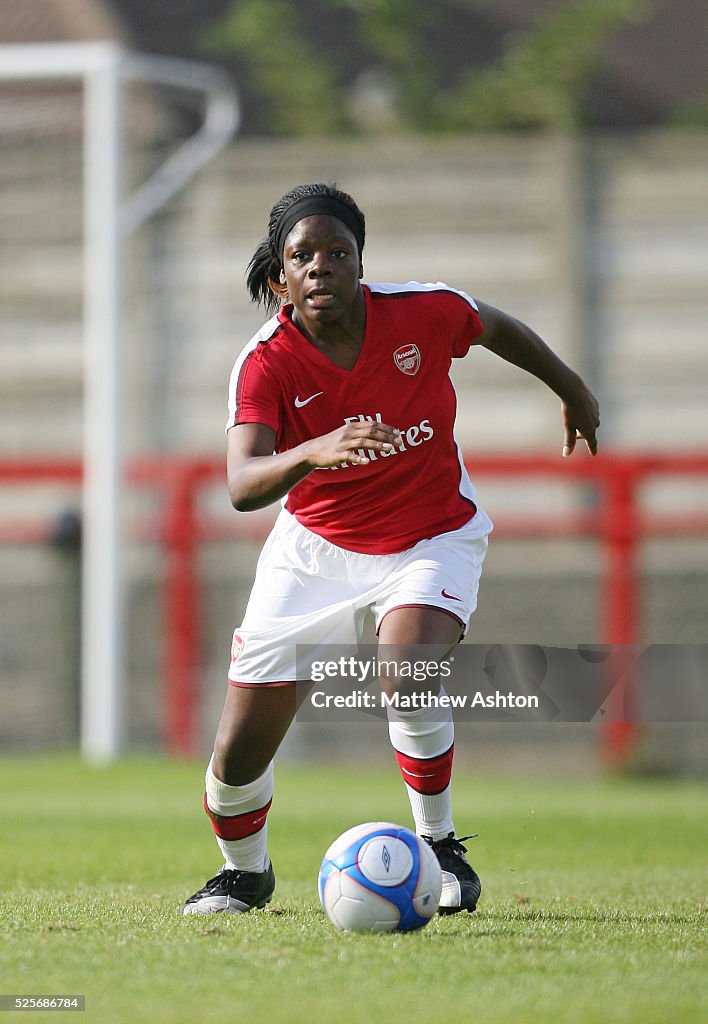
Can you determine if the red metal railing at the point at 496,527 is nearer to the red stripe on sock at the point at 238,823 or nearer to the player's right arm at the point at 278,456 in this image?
the red stripe on sock at the point at 238,823

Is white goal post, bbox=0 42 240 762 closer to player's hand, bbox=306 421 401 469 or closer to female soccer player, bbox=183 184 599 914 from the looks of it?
female soccer player, bbox=183 184 599 914

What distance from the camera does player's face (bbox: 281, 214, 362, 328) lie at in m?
4.80

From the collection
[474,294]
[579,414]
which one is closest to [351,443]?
[579,414]

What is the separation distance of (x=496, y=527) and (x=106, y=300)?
2.91 m

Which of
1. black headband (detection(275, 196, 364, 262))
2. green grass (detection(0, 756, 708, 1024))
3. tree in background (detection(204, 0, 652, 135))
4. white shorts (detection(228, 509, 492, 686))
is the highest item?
tree in background (detection(204, 0, 652, 135))

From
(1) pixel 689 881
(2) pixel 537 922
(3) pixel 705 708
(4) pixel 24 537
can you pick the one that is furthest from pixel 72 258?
(2) pixel 537 922

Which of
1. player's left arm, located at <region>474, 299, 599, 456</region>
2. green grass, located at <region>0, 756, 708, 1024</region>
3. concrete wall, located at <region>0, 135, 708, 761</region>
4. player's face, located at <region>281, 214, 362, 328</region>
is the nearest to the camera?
green grass, located at <region>0, 756, 708, 1024</region>

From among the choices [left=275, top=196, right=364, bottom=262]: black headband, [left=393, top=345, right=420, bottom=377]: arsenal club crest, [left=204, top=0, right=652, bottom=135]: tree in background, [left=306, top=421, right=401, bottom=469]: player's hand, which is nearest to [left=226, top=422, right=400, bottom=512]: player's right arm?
[left=306, top=421, right=401, bottom=469]: player's hand

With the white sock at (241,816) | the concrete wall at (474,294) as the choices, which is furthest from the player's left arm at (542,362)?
the concrete wall at (474,294)

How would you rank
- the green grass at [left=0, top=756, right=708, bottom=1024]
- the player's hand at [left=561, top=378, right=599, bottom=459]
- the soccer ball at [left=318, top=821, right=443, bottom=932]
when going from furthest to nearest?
the player's hand at [left=561, top=378, right=599, bottom=459] → the soccer ball at [left=318, top=821, right=443, bottom=932] → the green grass at [left=0, top=756, right=708, bottom=1024]

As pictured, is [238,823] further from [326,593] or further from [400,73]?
[400,73]

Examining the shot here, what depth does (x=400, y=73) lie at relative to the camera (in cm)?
1487

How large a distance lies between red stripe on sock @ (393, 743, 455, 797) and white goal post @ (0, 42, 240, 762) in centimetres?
553

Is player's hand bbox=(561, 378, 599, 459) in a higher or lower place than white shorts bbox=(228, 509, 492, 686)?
higher
